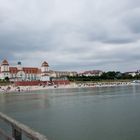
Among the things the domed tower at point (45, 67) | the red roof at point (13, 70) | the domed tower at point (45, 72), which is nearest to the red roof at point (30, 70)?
the domed tower at point (45, 72)

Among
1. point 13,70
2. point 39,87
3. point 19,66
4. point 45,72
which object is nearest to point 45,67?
point 45,72

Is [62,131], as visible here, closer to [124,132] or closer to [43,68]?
[124,132]

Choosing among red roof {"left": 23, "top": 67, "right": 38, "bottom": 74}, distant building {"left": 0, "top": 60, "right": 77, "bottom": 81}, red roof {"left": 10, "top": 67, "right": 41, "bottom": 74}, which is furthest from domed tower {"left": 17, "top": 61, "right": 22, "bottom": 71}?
red roof {"left": 23, "top": 67, "right": 38, "bottom": 74}

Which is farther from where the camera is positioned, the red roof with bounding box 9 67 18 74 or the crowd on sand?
the red roof with bounding box 9 67 18 74

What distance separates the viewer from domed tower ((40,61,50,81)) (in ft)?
484

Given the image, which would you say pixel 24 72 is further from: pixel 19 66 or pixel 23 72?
pixel 19 66

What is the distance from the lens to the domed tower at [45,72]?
14738cm

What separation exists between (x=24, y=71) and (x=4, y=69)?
11.3 metres

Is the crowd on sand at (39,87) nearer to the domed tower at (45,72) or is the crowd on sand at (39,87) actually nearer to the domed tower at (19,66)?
the domed tower at (45,72)

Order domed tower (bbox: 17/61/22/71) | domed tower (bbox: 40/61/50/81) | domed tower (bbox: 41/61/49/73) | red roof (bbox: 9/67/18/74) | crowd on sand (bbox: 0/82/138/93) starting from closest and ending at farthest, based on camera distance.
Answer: crowd on sand (bbox: 0/82/138/93), red roof (bbox: 9/67/18/74), domed tower (bbox: 40/61/50/81), domed tower (bbox: 17/61/22/71), domed tower (bbox: 41/61/49/73)

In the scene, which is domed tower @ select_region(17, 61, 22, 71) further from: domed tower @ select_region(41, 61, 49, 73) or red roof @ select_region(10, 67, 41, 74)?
domed tower @ select_region(41, 61, 49, 73)

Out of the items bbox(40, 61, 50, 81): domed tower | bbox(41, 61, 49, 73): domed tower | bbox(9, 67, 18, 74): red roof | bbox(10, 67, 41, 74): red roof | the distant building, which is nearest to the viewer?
the distant building

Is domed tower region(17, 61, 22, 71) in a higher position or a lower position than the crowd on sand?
higher

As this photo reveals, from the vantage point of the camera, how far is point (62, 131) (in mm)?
20438
